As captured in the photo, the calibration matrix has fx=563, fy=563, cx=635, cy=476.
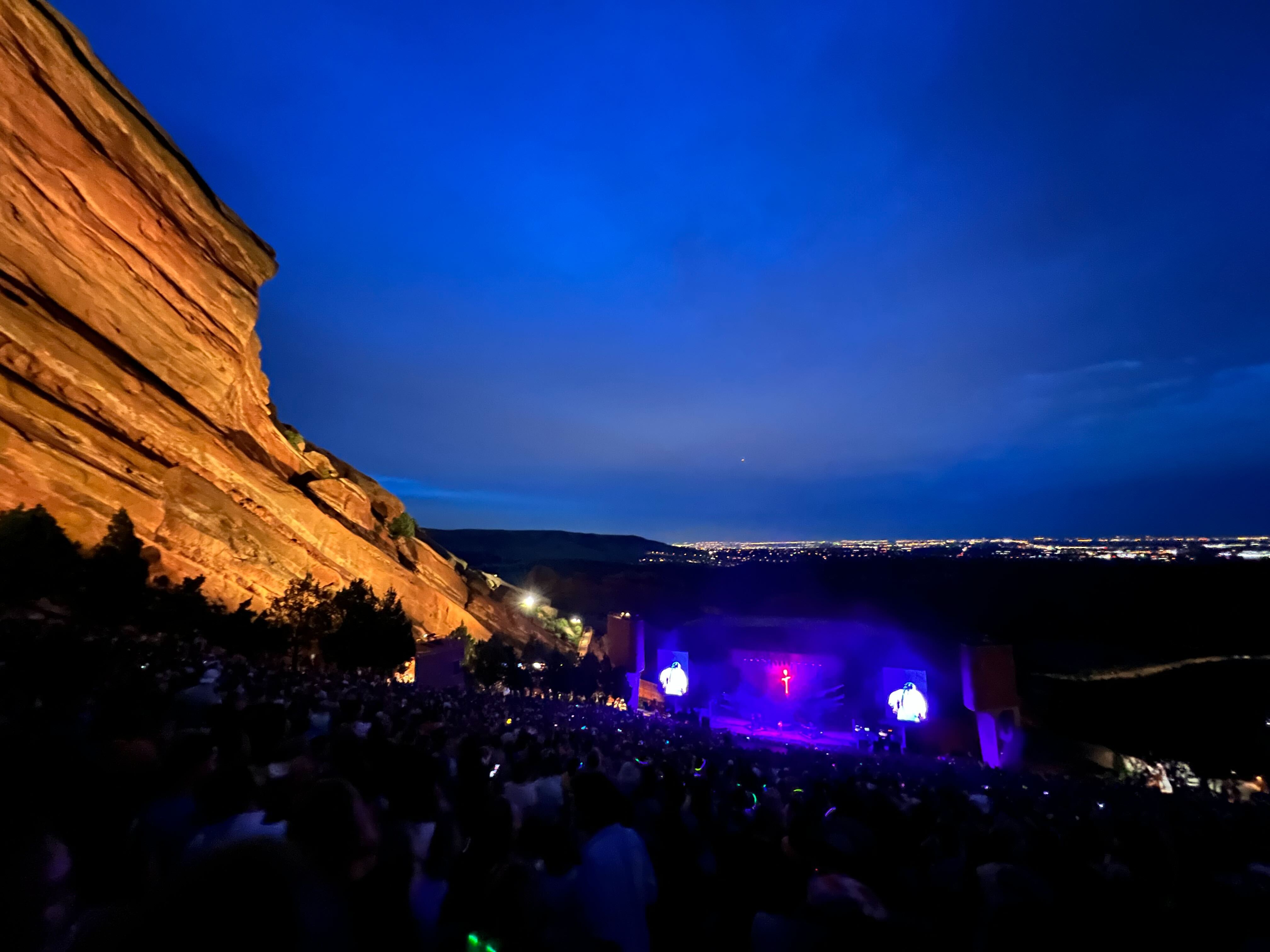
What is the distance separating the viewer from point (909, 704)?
3073cm

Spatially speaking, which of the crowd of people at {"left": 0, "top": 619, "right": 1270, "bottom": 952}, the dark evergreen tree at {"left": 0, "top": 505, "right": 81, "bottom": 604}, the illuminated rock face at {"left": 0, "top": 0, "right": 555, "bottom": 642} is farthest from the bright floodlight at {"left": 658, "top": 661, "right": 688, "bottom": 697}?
the crowd of people at {"left": 0, "top": 619, "right": 1270, "bottom": 952}

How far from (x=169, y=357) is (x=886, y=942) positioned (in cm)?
3424

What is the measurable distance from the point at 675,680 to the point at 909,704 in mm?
14175

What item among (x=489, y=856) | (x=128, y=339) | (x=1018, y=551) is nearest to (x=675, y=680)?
(x=128, y=339)

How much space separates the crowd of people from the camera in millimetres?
2139

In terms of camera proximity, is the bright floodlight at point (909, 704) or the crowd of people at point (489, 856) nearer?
the crowd of people at point (489, 856)

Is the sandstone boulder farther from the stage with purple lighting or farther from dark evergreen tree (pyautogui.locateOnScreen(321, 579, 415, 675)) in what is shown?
the stage with purple lighting

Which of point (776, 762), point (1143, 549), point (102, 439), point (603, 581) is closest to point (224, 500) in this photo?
point (102, 439)

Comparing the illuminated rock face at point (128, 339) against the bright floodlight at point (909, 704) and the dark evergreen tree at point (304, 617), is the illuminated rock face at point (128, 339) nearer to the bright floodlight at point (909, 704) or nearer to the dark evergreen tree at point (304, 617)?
the dark evergreen tree at point (304, 617)

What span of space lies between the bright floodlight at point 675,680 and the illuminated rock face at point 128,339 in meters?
21.9

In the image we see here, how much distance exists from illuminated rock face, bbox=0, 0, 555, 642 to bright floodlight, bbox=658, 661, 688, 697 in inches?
Result: 861

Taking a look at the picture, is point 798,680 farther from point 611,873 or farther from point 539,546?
point 539,546

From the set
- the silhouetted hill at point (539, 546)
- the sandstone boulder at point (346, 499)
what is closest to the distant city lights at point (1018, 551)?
the silhouetted hill at point (539, 546)

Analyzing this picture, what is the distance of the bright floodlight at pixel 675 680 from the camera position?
1480 inches
